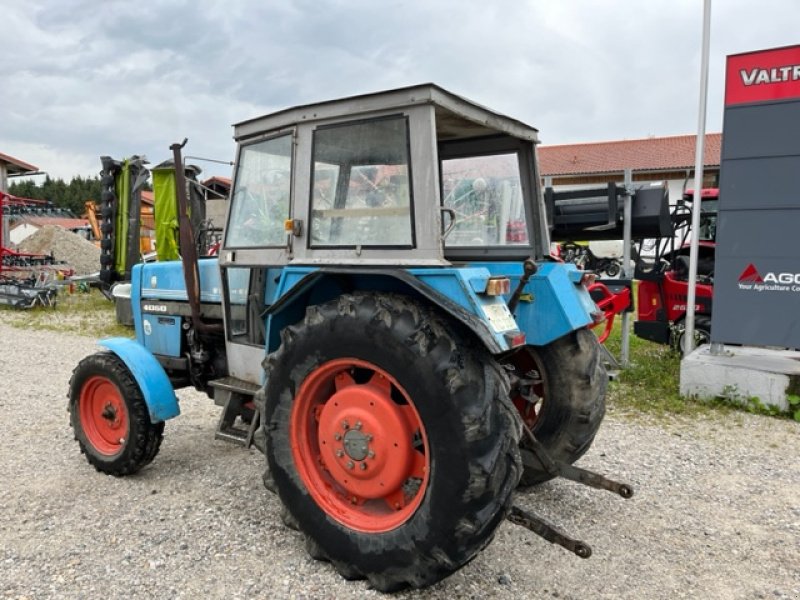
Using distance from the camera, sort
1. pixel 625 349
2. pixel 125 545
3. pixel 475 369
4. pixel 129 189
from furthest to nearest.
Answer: pixel 129 189 → pixel 625 349 → pixel 125 545 → pixel 475 369

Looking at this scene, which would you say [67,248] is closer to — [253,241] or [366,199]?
[253,241]

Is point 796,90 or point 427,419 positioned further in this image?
point 796,90

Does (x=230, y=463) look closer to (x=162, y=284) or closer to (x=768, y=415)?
(x=162, y=284)

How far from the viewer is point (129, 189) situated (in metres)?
10.9

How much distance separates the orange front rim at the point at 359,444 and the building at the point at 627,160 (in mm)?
27836

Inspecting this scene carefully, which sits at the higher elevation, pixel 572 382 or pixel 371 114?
pixel 371 114

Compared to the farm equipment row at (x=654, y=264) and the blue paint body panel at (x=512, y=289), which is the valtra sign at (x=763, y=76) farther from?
the blue paint body panel at (x=512, y=289)

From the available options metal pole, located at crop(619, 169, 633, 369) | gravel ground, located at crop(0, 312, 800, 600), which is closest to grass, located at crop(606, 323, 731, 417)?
metal pole, located at crop(619, 169, 633, 369)

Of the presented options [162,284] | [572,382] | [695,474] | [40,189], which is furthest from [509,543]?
[40,189]

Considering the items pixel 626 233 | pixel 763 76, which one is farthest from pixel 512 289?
pixel 763 76

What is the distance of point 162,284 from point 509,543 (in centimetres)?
286

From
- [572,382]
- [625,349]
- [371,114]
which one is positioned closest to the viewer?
[371,114]

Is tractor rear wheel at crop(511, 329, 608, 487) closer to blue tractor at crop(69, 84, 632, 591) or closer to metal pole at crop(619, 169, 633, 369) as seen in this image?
blue tractor at crop(69, 84, 632, 591)

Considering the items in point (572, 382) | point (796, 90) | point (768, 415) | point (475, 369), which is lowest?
point (768, 415)
